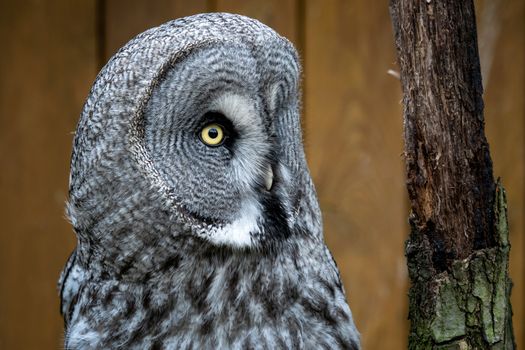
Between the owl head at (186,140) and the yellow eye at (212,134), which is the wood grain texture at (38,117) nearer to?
the owl head at (186,140)

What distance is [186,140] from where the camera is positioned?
1.60 meters

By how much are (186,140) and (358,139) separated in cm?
97

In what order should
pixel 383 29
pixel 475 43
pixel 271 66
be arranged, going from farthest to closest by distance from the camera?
pixel 383 29
pixel 271 66
pixel 475 43

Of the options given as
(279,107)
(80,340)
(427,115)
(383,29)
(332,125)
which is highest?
(383,29)

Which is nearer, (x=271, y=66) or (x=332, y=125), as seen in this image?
(x=271, y=66)

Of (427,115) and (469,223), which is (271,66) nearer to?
(427,115)

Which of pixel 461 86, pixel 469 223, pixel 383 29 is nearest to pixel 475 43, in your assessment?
pixel 461 86

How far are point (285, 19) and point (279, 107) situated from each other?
2.72ft

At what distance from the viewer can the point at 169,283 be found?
66.0 inches

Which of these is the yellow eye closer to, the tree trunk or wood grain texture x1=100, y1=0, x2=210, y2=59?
the tree trunk

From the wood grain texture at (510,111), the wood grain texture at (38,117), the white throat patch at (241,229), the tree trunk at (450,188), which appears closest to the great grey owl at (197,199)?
the white throat patch at (241,229)

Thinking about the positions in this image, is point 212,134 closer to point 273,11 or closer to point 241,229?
point 241,229

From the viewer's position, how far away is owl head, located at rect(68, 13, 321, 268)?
5.19 feet

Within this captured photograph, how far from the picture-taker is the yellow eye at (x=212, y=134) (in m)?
1.61
